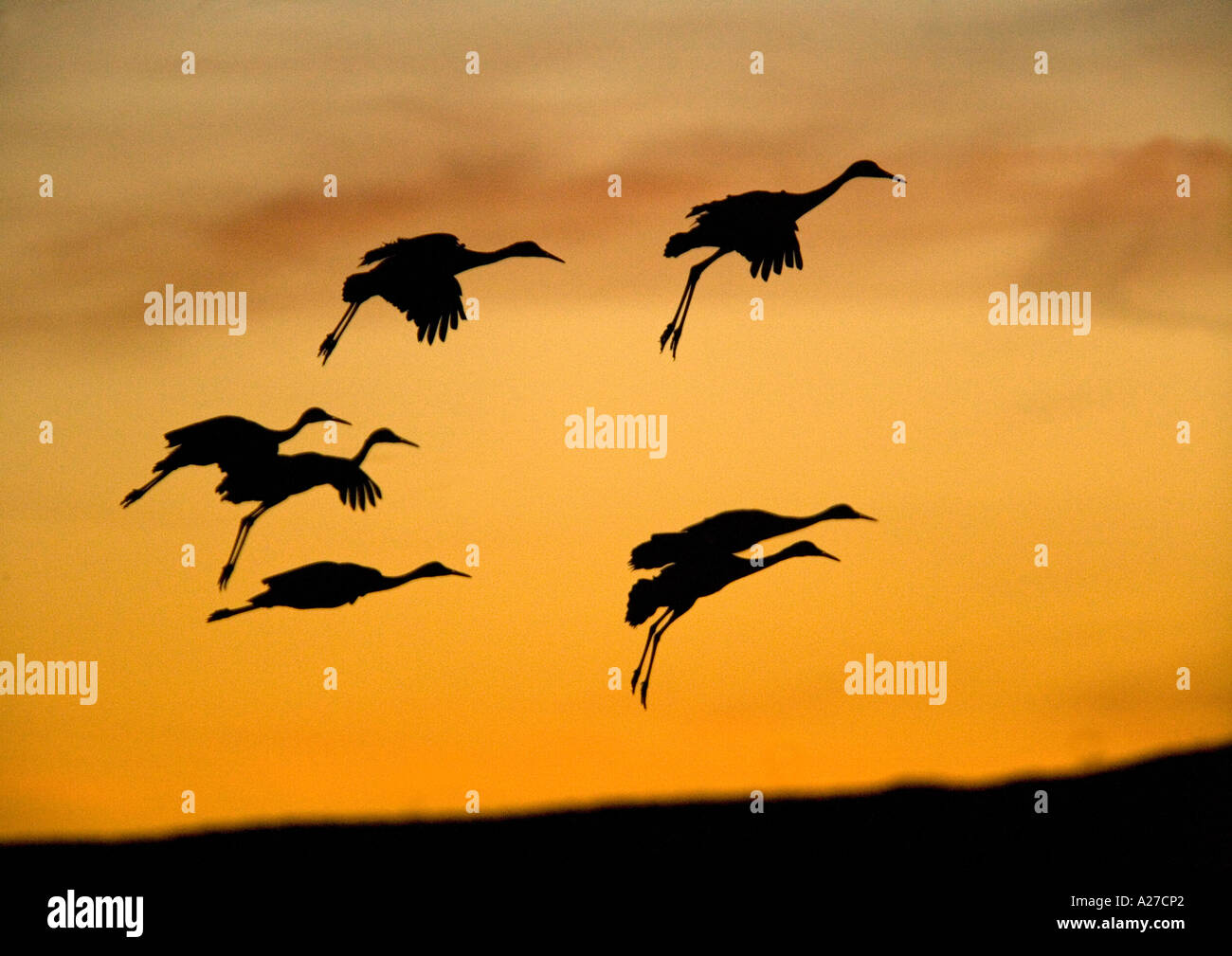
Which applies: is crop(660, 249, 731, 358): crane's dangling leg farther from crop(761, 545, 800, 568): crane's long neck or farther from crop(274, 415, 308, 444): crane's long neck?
crop(274, 415, 308, 444): crane's long neck

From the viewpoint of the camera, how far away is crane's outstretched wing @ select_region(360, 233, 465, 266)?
4.59 meters

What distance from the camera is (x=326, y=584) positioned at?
461 centimetres

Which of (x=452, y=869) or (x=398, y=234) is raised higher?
(x=398, y=234)

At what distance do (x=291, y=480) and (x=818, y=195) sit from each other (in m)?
1.91

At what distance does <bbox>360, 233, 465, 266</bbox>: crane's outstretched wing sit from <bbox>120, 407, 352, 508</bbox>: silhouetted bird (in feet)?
1.75

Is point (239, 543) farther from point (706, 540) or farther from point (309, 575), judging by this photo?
point (706, 540)

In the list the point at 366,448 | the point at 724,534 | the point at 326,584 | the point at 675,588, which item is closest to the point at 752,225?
the point at 724,534

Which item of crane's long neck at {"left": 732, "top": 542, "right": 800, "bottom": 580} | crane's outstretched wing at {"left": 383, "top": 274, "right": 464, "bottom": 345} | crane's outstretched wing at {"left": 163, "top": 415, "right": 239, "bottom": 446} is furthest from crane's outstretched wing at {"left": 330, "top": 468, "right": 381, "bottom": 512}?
crane's long neck at {"left": 732, "top": 542, "right": 800, "bottom": 580}

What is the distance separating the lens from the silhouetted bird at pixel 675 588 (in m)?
4.64

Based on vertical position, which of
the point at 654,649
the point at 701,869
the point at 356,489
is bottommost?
the point at 701,869

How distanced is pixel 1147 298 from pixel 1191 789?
1.61 m
